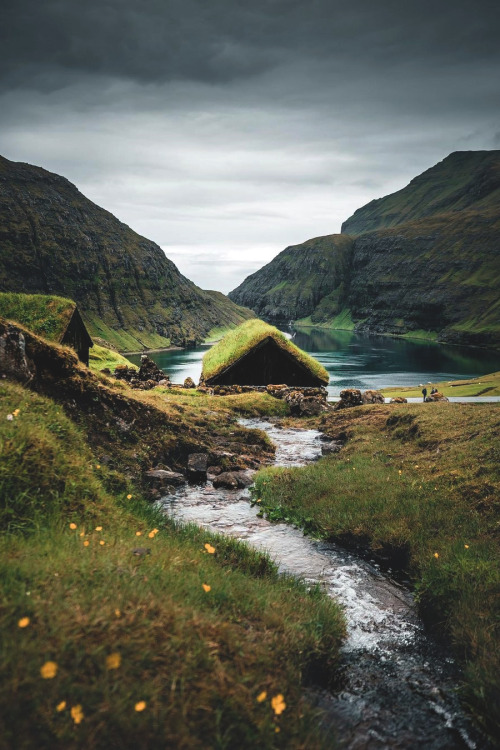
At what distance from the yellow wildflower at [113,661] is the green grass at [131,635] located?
1.6 inches

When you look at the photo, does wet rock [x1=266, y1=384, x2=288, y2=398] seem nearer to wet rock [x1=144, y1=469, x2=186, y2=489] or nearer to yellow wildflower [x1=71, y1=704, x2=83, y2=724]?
wet rock [x1=144, y1=469, x2=186, y2=489]

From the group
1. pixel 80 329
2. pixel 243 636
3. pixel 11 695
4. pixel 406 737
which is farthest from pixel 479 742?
pixel 80 329

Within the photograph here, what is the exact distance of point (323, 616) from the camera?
5.89 metres

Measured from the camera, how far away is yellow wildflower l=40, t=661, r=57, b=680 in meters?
3.21

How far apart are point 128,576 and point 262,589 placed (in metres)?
2.20

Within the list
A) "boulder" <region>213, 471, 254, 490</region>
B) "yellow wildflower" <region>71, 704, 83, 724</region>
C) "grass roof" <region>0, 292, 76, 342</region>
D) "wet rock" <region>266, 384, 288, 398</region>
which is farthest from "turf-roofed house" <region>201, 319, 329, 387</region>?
"yellow wildflower" <region>71, 704, 83, 724</region>

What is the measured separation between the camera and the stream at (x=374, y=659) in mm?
4535

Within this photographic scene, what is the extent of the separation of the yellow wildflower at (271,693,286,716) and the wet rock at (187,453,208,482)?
8.94 meters

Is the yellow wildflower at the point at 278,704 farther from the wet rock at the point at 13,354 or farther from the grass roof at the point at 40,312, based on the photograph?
the grass roof at the point at 40,312

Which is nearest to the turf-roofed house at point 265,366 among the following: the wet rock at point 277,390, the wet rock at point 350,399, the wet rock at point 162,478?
the wet rock at point 277,390

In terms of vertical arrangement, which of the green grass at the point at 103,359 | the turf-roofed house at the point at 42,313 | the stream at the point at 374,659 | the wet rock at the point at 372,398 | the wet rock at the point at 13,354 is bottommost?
the stream at the point at 374,659

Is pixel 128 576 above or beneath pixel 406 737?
above

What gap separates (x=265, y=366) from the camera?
31.2 metres

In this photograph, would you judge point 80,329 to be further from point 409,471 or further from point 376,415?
point 409,471
